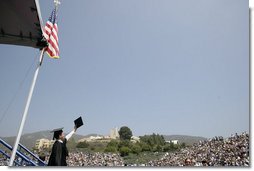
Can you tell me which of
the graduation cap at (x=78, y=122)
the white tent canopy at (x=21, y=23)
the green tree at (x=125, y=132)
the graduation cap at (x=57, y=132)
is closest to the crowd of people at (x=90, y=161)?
the graduation cap at (x=57, y=132)

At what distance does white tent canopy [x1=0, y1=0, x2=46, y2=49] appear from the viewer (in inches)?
102

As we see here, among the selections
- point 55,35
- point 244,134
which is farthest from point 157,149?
point 55,35

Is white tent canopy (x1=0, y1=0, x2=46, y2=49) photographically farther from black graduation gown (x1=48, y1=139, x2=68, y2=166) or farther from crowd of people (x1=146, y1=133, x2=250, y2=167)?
crowd of people (x1=146, y1=133, x2=250, y2=167)

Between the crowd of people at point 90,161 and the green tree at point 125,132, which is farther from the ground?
the green tree at point 125,132

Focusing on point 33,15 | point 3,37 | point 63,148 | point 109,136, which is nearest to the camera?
point 33,15

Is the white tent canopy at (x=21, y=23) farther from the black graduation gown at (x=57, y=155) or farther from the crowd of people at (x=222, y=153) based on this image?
the crowd of people at (x=222, y=153)

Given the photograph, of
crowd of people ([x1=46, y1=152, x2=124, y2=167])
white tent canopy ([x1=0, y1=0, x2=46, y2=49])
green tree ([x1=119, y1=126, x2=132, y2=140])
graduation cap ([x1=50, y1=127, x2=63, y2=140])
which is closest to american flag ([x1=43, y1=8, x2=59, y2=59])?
white tent canopy ([x1=0, y1=0, x2=46, y2=49])

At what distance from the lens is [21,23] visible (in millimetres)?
2867

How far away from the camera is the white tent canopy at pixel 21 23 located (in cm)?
259

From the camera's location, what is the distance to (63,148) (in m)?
2.89

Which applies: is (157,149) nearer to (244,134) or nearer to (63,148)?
(244,134)

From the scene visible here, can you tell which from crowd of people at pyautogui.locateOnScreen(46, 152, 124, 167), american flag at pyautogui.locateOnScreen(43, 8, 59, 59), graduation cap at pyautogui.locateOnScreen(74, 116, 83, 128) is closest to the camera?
graduation cap at pyautogui.locateOnScreen(74, 116, 83, 128)

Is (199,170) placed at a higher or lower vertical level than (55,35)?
lower

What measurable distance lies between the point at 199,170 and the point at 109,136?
61408mm
